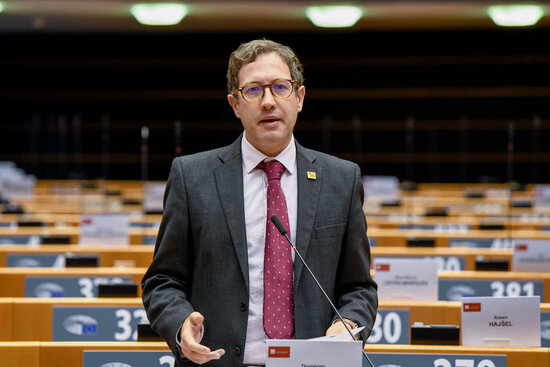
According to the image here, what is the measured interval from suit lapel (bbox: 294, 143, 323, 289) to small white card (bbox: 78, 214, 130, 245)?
4.38 metres

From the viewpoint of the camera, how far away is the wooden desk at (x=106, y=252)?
6.06 metres

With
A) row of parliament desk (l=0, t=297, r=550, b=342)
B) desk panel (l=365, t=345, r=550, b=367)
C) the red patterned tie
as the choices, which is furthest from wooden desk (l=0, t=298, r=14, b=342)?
the red patterned tie

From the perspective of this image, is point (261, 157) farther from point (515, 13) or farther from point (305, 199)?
point (515, 13)

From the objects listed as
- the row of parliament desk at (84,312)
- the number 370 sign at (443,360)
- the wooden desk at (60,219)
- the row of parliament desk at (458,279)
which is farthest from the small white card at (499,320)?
the wooden desk at (60,219)

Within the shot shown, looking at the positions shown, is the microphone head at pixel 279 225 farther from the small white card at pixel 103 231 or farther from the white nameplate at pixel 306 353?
the small white card at pixel 103 231

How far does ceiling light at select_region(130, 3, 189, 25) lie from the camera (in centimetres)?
997

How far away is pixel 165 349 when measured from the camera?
10.7 feet

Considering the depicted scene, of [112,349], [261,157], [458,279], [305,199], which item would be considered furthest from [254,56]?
[458,279]

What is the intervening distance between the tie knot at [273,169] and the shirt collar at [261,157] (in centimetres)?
1

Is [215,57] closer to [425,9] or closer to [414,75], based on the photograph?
[414,75]

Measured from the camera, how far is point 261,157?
2.23 m

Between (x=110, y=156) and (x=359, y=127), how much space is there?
4399 millimetres

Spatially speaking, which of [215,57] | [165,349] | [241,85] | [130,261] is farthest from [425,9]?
[241,85]

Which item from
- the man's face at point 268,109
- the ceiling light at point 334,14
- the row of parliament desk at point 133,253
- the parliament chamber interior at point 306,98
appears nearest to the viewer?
the man's face at point 268,109
